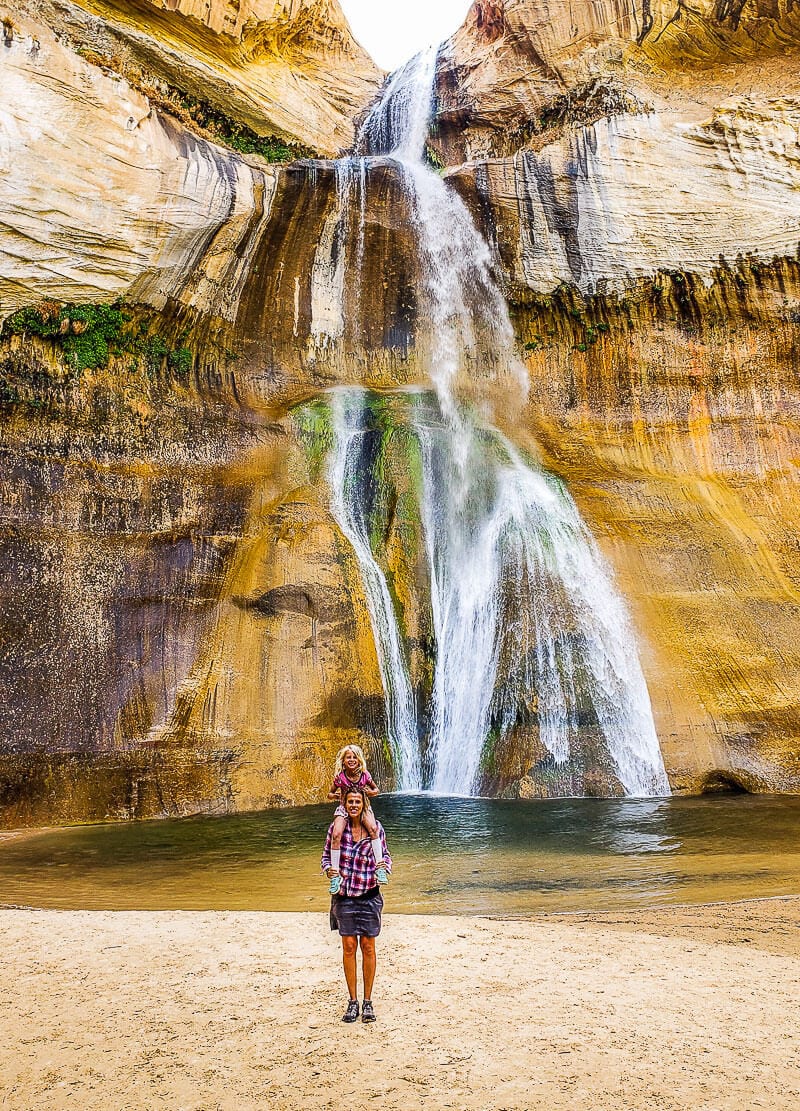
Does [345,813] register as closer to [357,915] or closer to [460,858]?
[357,915]

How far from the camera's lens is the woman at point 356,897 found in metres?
4.68

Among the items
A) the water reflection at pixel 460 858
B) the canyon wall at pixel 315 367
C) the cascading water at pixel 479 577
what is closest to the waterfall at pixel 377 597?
the cascading water at pixel 479 577

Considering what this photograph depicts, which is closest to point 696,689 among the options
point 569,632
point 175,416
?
point 569,632

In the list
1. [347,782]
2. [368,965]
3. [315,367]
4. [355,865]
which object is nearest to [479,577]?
[315,367]

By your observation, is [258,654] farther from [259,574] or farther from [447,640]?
[447,640]

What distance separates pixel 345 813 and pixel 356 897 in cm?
44

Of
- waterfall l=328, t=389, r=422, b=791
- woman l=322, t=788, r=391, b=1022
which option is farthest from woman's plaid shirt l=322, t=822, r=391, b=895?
waterfall l=328, t=389, r=422, b=791

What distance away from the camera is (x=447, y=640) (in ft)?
51.0

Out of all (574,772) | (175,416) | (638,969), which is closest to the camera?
(638,969)

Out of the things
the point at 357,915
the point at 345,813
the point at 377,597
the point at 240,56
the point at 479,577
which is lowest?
the point at 357,915

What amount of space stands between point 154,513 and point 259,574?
2.22 meters

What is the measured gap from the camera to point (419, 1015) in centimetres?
465

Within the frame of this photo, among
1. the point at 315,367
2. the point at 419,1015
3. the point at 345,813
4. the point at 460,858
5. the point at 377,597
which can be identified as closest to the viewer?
the point at 419,1015

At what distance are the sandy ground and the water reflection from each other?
984 millimetres
